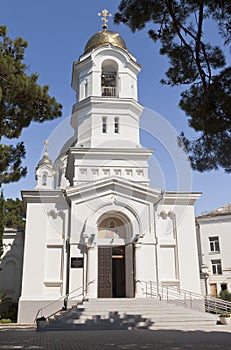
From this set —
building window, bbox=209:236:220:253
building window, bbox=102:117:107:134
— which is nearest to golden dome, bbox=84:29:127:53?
building window, bbox=102:117:107:134

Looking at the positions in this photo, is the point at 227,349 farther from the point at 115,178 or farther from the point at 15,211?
the point at 15,211

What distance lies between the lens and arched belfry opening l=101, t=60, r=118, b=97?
75.3 feet

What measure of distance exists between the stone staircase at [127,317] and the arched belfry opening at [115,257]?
1.84 metres

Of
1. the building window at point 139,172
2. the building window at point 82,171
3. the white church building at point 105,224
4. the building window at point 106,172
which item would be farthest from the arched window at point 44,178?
the building window at point 139,172

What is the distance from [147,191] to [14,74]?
1104 centimetres

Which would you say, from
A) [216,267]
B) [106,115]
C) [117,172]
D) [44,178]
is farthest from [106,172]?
[44,178]

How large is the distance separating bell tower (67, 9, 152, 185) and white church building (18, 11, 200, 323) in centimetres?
6

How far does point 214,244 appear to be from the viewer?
25516mm

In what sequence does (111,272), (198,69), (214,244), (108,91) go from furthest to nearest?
(214,244) → (108,91) → (111,272) → (198,69)

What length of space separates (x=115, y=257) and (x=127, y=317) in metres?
5.11

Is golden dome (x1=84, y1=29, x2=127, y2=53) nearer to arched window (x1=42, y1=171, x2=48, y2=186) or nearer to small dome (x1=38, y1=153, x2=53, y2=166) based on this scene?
small dome (x1=38, y1=153, x2=53, y2=166)

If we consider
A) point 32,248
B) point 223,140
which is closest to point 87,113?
point 32,248

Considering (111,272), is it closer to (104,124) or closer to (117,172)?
(117,172)

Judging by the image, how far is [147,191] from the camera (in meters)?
19.0
